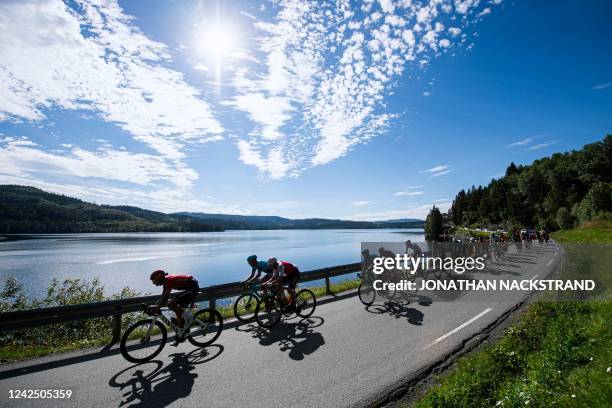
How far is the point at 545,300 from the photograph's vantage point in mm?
10242

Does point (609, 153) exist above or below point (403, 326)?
above

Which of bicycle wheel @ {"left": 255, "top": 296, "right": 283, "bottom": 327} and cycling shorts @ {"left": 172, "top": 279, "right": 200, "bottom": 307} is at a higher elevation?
cycling shorts @ {"left": 172, "top": 279, "right": 200, "bottom": 307}

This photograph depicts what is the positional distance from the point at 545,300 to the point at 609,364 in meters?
5.87

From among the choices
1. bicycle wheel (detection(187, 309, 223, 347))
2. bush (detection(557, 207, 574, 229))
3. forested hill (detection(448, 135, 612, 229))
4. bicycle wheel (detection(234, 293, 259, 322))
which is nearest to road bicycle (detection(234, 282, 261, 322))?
bicycle wheel (detection(234, 293, 259, 322))

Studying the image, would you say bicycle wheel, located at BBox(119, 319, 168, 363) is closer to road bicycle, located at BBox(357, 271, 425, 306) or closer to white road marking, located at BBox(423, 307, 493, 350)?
white road marking, located at BBox(423, 307, 493, 350)

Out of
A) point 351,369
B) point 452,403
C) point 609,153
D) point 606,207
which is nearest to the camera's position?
point 452,403

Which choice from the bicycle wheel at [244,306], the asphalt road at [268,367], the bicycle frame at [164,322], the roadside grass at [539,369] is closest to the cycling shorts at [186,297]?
the bicycle frame at [164,322]

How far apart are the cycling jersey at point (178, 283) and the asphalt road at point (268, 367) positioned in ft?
4.58

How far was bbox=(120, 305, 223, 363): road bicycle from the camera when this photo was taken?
21.8 feet

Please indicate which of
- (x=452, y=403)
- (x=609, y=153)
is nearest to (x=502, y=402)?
(x=452, y=403)

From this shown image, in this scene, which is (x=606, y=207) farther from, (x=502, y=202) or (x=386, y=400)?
(x=502, y=202)

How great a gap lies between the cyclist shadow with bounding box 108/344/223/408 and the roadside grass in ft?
12.8

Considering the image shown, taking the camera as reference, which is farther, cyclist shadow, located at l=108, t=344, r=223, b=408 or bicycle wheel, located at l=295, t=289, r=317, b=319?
bicycle wheel, located at l=295, t=289, r=317, b=319

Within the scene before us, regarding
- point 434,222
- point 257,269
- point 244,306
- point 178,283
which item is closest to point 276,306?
point 244,306
